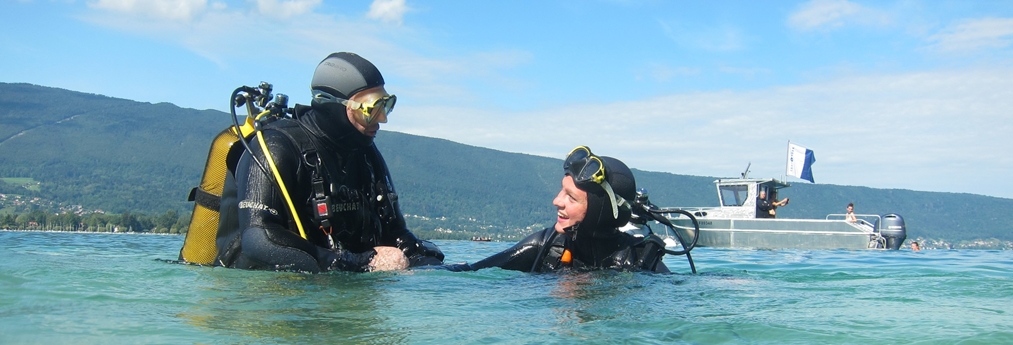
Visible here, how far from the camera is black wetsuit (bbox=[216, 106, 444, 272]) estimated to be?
464 cm

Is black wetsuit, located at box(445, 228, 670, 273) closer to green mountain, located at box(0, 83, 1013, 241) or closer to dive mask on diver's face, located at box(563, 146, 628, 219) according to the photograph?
dive mask on diver's face, located at box(563, 146, 628, 219)

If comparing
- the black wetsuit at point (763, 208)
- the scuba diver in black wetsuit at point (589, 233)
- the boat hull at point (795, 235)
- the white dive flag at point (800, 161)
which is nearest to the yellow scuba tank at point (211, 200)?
the scuba diver in black wetsuit at point (589, 233)

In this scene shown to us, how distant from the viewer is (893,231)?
106ft

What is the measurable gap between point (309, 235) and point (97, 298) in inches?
52.7

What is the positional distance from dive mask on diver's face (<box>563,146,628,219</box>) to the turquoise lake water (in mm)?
498

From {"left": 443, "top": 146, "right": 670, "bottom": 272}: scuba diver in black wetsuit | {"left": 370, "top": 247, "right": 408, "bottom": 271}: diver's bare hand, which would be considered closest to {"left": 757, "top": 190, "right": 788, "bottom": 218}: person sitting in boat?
{"left": 443, "top": 146, "right": 670, "bottom": 272}: scuba diver in black wetsuit

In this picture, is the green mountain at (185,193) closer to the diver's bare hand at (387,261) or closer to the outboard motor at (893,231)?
the outboard motor at (893,231)

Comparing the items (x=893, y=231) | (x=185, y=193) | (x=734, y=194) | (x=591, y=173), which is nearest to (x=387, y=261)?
(x=591, y=173)

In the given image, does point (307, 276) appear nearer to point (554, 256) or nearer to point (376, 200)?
point (376, 200)

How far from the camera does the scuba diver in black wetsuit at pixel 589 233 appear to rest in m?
5.22

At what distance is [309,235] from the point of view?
5059mm

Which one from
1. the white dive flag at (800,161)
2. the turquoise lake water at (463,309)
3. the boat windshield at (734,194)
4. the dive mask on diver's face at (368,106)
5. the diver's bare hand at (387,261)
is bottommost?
the turquoise lake water at (463,309)

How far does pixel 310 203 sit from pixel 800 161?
3970cm

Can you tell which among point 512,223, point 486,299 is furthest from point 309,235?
point 512,223
